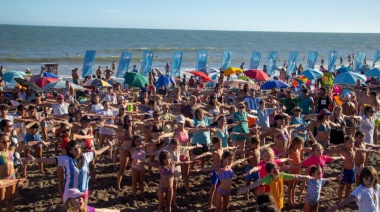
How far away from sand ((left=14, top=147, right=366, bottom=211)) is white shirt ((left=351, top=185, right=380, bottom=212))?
2.49m

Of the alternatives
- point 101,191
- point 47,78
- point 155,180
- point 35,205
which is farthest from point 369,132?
point 47,78

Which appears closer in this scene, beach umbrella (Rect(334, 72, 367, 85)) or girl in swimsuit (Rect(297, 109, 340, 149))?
girl in swimsuit (Rect(297, 109, 340, 149))

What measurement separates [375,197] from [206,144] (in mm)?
4102

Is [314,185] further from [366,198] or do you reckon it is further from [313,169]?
[366,198]

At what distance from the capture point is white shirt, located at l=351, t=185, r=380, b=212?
4719mm

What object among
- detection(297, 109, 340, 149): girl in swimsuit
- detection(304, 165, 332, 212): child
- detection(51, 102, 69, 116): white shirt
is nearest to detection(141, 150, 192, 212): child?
detection(304, 165, 332, 212): child

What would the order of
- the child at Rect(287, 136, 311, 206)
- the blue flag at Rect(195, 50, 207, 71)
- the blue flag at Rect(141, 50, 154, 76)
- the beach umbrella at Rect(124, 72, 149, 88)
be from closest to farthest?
1. the child at Rect(287, 136, 311, 206)
2. the beach umbrella at Rect(124, 72, 149, 88)
3. the blue flag at Rect(141, 50, 154, 76)
4. the blue flag at Rect(195, 50, 207, 71)

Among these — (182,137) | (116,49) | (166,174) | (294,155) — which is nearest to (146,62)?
(182,137)

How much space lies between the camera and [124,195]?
7645mm

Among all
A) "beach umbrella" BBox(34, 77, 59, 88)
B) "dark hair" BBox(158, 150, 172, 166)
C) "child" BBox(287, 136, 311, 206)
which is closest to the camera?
"dark hair" BBox(158, 150, 172, 166)

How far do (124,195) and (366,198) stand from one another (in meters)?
4.61

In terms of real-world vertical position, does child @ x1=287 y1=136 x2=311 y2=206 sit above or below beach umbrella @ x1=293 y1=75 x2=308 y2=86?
below

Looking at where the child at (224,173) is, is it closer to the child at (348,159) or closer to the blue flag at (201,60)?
the child at (348,159)

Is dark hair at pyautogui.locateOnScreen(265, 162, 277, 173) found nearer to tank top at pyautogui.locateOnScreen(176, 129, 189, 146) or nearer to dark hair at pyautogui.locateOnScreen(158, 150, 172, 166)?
dark hair at pyautogui.locateOnScreen(158, 150, 172, 166)
